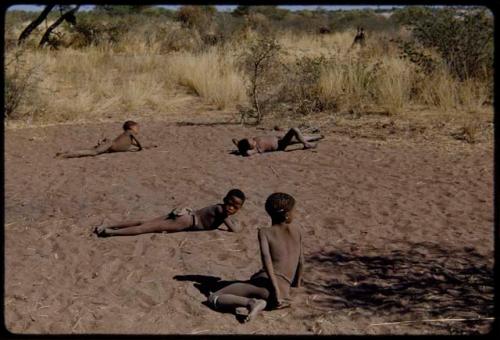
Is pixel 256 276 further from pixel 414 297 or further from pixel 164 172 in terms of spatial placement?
pixel 164 172

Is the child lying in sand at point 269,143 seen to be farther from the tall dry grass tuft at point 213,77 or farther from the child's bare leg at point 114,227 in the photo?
the tall dry grass tuft at point 213,77

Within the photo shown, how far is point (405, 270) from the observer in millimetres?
5008

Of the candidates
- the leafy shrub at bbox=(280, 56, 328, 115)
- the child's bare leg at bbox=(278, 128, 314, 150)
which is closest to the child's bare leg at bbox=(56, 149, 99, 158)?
the child's bare leg at bbox=(278, 128, 314, 150)

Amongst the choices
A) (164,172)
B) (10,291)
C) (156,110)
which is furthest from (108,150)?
(10,291)

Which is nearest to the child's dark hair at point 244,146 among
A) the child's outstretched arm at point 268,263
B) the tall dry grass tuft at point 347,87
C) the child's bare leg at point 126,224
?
the child's bare leg at point 126,224

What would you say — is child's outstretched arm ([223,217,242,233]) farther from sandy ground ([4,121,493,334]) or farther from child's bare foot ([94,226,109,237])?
child's bare foot ([94,226,109,237])

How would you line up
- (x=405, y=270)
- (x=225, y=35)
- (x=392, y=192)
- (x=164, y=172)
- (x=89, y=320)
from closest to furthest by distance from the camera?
(x=89, y=320), (x=405, y=270), (x=392, y=192), (x=164, y=172), (x=225, y=35)

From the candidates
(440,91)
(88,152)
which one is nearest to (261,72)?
(440,91)

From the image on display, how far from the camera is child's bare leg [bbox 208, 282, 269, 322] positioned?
4250mm

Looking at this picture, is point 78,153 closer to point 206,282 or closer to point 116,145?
point 116,145

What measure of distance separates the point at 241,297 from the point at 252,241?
4.62 ft

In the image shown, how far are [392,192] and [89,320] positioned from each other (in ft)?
13.0

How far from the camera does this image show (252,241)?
573 centimetres

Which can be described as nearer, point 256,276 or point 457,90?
point 256,276
